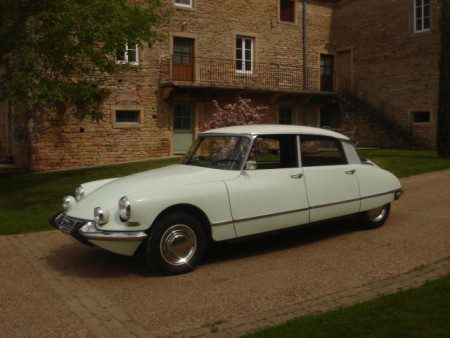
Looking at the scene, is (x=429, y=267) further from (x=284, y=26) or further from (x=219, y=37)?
(x=284, y=26)

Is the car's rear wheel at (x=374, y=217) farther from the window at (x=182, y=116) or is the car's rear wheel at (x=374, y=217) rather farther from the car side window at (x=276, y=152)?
the window at (x=182, y=116)

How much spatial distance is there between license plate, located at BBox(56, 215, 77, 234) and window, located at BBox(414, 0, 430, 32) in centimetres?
2097

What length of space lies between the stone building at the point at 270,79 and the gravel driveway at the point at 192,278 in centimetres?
1214

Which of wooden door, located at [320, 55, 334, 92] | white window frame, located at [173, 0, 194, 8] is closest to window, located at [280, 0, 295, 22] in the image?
wooden door, located at [320, 55, 334, 92]

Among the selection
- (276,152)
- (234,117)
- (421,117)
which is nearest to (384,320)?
(276,152)

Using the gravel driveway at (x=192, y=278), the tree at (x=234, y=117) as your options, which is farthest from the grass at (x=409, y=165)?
the gravel driveway at (x=192, y=278)

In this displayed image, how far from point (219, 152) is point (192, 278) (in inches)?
67.0

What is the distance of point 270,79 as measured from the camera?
2328cm

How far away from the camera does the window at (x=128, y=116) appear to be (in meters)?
19.6

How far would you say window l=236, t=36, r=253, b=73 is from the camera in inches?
894

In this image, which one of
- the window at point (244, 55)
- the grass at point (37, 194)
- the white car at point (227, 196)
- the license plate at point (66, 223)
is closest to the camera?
the white car at point (227, 196)

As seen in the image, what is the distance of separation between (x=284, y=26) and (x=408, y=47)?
19.3 feet

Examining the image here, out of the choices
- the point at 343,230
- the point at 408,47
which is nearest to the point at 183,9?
the point at 408,47

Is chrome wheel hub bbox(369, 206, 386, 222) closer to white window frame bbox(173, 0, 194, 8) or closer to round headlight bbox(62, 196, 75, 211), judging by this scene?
round headlight bbox(62, 196, 75, 211)
